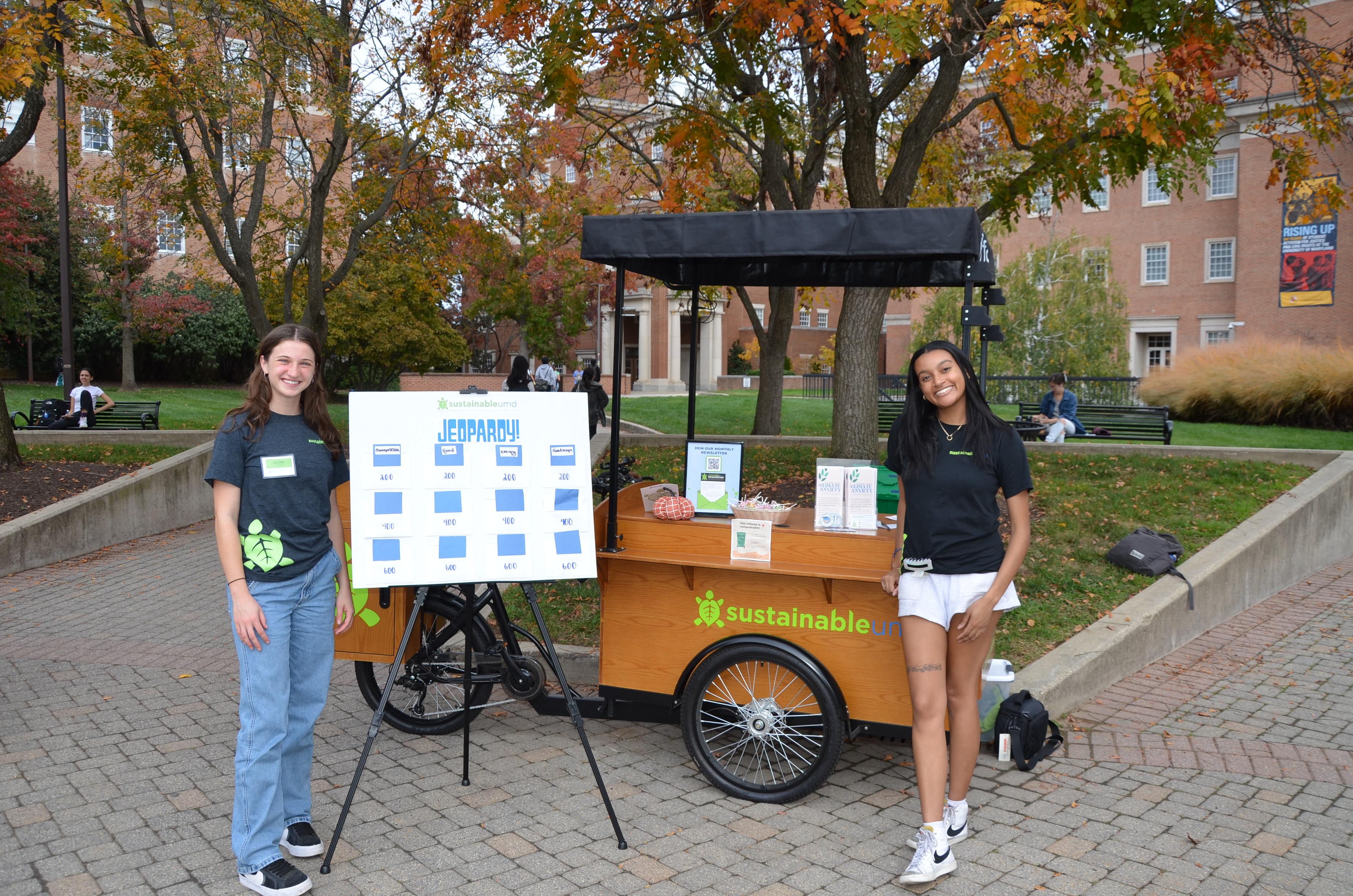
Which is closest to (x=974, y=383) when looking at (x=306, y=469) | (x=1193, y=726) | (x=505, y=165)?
(x=306, y=469)

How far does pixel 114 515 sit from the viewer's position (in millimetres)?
10703

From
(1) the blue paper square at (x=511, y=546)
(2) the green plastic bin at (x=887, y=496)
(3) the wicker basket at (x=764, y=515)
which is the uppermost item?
(2) the green plastic bin at (x=887, y=496)

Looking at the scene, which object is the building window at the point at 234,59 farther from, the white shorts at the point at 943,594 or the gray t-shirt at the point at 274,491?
the white shorts at the point at 943,594

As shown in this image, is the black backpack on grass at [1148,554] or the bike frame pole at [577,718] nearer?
the bike frame pole at [577,718]

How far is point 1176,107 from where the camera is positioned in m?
8.70

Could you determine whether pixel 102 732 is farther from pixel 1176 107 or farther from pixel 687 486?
pixel 1176 107

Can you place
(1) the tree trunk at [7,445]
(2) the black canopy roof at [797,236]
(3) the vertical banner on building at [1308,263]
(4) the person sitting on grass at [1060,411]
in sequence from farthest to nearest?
(3) the vertical banner on building at [1308,263] → (4) the person sitting on grass at [1060,411] → (1) the tree trunk at [7,445] → (2) the black canopy roof at [797,236]

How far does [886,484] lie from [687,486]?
1.06m

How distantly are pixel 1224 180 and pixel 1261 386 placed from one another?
2499 centimetres

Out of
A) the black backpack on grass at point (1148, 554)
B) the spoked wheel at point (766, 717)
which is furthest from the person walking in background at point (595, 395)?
the spoked wheel at point (766, 717)

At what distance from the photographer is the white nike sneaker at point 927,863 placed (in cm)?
368

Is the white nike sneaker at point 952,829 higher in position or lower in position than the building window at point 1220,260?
lower

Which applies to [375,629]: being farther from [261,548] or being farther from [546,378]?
[546,378]

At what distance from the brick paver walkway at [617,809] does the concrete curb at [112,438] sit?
26.9ft
